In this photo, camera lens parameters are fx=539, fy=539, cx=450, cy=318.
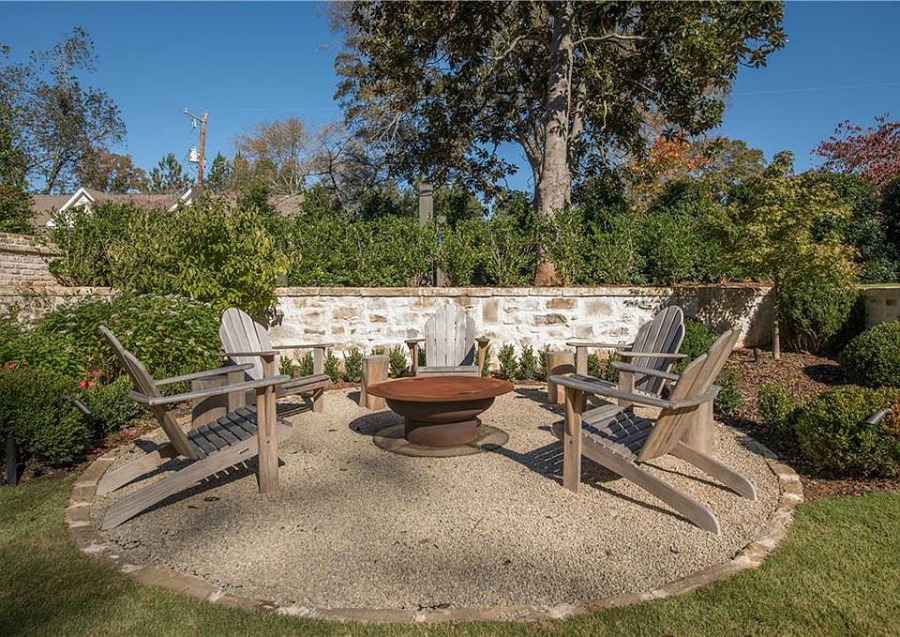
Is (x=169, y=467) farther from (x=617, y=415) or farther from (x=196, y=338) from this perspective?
(x=617, y=415)

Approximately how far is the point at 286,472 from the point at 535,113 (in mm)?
10750

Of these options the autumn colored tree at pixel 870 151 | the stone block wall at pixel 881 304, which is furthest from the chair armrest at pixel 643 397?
the autumn colored tree at pixel 870 151

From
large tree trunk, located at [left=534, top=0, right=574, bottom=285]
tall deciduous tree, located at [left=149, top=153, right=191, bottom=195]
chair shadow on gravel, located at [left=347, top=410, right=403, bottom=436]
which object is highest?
tall deciduous tree, located at [left=149, top=153, right=191, bottom=195]

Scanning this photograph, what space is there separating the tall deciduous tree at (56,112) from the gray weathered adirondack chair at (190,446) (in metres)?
28.2

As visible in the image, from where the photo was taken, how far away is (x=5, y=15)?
66.0 feet

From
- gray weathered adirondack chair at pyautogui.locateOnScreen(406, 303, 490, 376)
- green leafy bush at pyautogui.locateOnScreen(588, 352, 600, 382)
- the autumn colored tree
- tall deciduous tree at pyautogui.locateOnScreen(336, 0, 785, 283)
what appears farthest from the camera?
the autumn colored tree

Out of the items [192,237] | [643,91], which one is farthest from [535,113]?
[192,237]

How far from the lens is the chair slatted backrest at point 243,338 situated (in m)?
4.65

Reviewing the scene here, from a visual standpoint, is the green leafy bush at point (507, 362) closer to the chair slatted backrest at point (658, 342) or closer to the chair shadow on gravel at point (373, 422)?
the chair shadow on gravel at point (373, 422)

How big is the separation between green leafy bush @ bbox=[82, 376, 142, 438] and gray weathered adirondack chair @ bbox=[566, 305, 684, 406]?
4.03m

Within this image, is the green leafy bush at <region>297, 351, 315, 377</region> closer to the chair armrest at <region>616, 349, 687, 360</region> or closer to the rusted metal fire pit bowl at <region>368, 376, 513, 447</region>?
the rusted metal fire pit bowl at <region>368, 376, 513, 447</region>

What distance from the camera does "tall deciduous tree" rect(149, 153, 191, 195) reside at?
23.9 meters

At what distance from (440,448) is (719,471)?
1925 mm

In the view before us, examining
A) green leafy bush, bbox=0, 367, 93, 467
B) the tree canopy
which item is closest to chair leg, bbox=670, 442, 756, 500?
green leafy bush, bbox=0, 367, 93, 467
